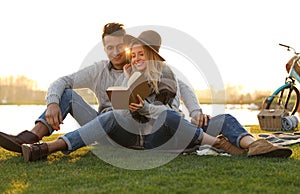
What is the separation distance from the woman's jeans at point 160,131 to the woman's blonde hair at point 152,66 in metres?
0.21

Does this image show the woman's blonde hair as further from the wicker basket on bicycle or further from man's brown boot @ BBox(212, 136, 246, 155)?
the wicker basket on bicycle

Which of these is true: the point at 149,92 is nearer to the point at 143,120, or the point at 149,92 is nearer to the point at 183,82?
the point at 143,120

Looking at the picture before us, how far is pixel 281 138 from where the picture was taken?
3.77m

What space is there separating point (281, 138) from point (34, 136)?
212 centimetres

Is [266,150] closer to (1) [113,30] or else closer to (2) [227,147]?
(2) [227,147]

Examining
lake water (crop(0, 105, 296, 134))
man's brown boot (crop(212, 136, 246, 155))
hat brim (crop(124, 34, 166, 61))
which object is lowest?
lake water (crop(0, 105, 296, 134))

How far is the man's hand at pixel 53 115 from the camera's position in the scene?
9.06 feet

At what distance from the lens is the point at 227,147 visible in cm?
270

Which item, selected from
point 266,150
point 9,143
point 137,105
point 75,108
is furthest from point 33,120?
point 266,150

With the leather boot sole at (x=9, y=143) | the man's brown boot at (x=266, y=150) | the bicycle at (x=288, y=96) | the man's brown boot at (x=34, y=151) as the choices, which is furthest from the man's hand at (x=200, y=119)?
the bicycle at (x=288, y=96)

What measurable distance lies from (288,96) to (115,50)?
12.2 ft

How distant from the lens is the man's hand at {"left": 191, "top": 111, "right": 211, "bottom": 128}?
9.05 ft

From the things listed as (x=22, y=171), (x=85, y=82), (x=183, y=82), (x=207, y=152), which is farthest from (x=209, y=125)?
(x=22, y=171)

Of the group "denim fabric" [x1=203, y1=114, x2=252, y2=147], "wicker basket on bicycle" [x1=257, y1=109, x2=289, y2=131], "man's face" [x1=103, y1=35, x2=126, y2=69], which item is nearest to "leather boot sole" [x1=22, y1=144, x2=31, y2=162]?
"man's face" [x1=103, y1=35, x2=126, y2=69]
